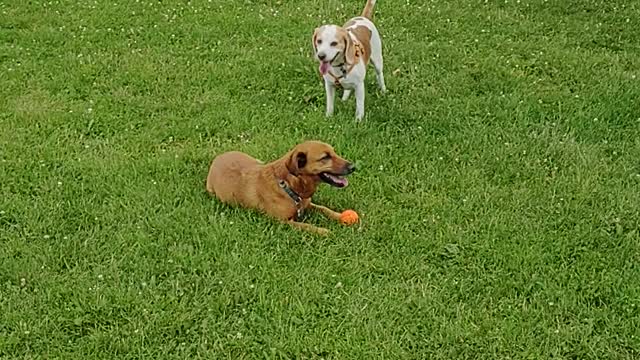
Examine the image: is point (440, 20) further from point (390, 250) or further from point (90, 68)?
point (390, 250)

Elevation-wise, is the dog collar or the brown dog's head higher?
the brown dog's head

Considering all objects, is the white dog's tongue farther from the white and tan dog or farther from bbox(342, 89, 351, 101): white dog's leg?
bbox(342, 89, 351, 101): white dog's leg

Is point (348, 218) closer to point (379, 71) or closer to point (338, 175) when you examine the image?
point (338, 175)

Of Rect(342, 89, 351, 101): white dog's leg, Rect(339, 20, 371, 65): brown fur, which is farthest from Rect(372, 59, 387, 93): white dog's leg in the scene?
Rect(342, 89, 351, 101): white dog's leg

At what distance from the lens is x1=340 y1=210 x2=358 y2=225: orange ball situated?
229 inches

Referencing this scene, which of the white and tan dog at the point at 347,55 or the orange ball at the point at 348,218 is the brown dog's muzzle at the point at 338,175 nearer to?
the orange ball at the point at 348,218

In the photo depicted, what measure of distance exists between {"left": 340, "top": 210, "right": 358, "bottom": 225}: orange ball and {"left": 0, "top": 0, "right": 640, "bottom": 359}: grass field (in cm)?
6

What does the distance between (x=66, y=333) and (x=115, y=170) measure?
2.02m

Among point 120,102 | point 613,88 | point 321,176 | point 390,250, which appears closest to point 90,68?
point 120,102

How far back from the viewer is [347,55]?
7.15 meters

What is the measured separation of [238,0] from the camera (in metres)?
10.7

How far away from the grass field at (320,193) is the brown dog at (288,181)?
11 centimetres

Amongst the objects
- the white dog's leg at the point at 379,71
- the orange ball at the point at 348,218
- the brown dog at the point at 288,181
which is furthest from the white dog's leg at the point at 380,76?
the orange ball at the point at 348,218

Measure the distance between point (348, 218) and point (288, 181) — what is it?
0.47 m
